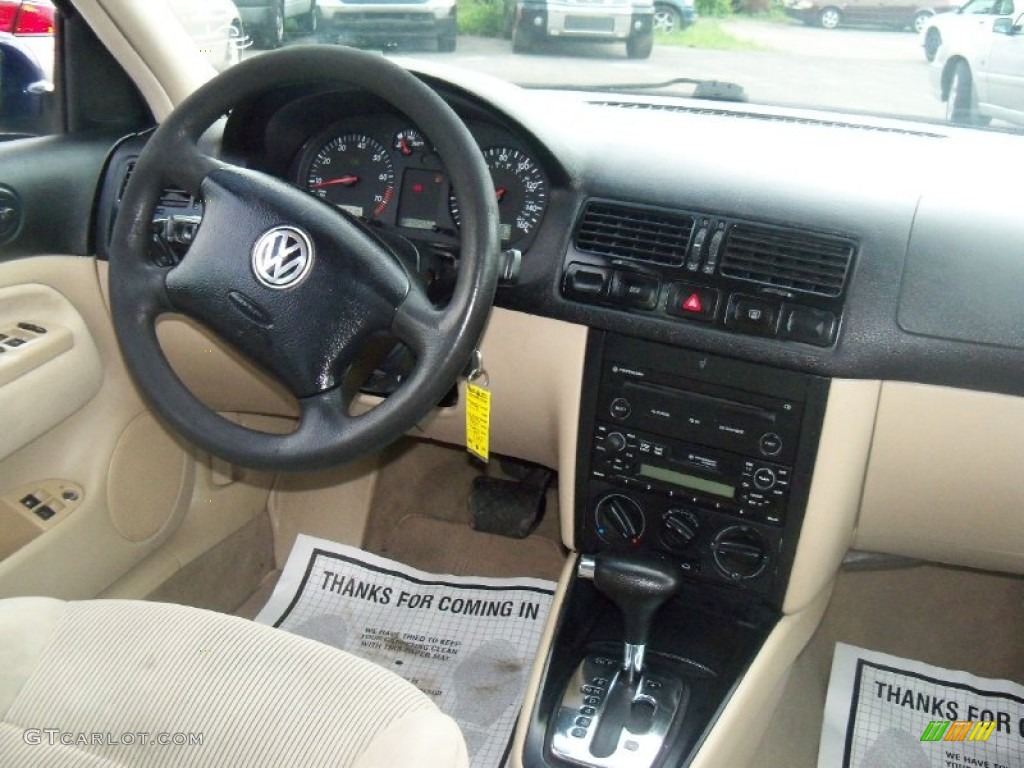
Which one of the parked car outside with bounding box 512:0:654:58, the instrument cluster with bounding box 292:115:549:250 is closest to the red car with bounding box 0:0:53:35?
the instrument cluster with bounding box 292:115:549:250

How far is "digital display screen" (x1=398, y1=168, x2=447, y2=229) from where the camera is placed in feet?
4.84

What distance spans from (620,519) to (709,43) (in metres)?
0.73

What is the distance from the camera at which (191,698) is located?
102 centimetres

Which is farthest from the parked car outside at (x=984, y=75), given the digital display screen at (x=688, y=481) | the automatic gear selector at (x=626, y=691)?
the automatic gear selector at (x=626, y=691)

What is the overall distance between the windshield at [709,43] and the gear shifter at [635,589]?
0.73 metres

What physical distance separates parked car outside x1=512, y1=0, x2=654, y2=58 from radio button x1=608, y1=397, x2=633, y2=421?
1.88 ft

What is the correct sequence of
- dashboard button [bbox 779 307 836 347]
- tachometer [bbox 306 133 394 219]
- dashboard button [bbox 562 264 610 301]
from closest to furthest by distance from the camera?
dashboard button [bbox 779 307 836 347] < dashboard button [bbox 562 264 610 301] < tachometer [bbox 306 133 394 219]

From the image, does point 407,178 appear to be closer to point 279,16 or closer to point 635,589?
point 279,16

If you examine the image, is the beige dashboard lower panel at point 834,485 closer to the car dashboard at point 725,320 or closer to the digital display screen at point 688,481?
the car dashboard at point 725,320

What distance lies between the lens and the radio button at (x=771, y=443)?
1.36m

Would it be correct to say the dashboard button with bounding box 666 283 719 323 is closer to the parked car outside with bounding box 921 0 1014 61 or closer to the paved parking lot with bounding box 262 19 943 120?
the paved parking lot with bounding box 262 19 943 120

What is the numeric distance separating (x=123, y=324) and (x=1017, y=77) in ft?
4.12

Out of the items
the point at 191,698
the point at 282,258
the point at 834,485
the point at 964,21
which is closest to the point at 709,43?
the point at 964,21

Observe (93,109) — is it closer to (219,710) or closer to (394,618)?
(394,618)
